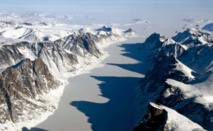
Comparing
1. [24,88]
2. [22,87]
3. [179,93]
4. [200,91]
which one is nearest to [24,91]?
[24,88]

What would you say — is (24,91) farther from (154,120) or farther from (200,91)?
(154,120)

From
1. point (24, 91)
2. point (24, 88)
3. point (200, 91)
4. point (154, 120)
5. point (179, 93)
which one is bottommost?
point (24, 91)

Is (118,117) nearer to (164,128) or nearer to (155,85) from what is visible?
(155,85)

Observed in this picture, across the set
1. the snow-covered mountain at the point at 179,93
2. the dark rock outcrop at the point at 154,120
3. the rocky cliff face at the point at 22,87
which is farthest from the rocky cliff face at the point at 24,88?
the dark rock outcrop at the point at 154,120

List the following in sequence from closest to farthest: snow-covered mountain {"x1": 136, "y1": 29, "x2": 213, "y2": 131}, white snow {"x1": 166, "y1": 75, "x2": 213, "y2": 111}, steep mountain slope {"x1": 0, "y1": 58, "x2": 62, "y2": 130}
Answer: snow-covered mountain {"x1": 136, "y1": 29, "x2": 213, "y2": 131}
white snow {"x1": 166, "y1": 75, "x2": 213, "y2": 111}
steep mountain slope {"x1": 0, "y1": 58, "x2": 62, "y2": 130}

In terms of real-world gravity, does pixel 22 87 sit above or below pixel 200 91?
below

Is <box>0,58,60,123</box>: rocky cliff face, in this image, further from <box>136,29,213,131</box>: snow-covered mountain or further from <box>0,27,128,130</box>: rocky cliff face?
<box>136,29,213,131</box>: snow-covered mountain

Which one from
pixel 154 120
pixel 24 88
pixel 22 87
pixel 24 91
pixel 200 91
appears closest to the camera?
pixel 154 120

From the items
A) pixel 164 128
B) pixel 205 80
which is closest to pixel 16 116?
pixel 164 128

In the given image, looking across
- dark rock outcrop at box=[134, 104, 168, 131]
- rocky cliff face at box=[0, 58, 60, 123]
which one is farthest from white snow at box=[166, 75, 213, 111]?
rocky cliff face at box=[0, 58, 60, 123]
